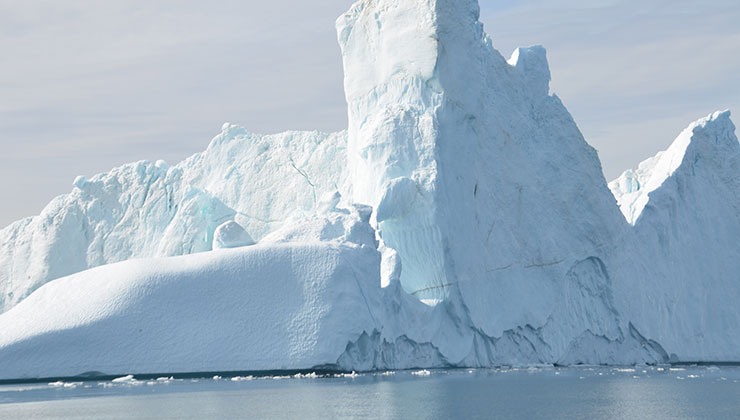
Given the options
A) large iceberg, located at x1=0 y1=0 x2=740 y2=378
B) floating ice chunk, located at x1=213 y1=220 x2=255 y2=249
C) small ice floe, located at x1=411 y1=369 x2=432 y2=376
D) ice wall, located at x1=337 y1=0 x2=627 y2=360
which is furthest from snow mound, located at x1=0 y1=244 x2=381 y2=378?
ice wall, located at x1=337 y1=0 x2=627 y2=360

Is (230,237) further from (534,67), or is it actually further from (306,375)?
(534,67)

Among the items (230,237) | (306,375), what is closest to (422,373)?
(306,375)

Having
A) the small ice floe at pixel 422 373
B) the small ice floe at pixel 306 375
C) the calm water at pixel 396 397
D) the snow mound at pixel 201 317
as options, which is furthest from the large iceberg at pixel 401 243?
the calm water at pixel 396 397

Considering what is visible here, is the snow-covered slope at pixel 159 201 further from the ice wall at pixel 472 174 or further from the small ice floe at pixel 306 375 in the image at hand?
the small ice floe at pixel 306 375

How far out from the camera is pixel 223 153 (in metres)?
38.6

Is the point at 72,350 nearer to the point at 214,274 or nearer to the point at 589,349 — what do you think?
the point at 214,274

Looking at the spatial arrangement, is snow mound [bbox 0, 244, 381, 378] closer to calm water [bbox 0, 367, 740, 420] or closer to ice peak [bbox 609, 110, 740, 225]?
calm water [bbox 0, 367, 740, 420]

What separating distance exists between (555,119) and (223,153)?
12.9 m

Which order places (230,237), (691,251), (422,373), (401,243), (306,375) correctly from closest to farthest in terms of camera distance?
1. (306,375)
2. (422,373)
3. (230,237)
4. (401,243)
5. (691,251)

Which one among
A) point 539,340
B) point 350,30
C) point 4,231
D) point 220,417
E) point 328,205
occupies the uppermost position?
point 350,30

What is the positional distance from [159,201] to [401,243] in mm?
13763

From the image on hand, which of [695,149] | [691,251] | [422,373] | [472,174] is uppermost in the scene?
[695,149]

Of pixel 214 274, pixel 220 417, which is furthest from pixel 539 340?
pixel 220 417

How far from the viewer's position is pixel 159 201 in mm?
38469
